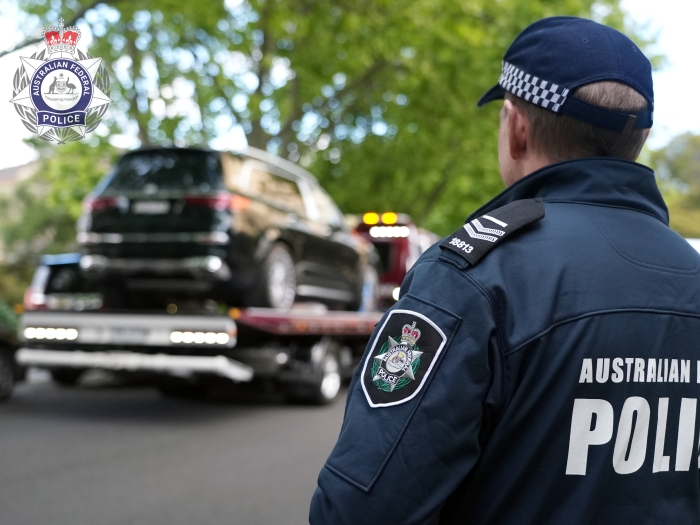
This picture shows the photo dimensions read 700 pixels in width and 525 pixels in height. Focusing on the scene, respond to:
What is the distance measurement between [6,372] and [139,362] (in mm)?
2096

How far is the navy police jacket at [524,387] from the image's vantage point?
129 cm

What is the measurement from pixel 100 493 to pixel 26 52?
3.88m

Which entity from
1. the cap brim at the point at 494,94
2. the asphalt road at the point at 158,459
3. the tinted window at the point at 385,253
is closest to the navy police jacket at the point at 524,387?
the cap brim at the point at 494,94

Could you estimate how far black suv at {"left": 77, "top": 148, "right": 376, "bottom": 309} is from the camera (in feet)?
26.1

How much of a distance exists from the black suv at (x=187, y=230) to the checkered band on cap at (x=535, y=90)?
255 inches

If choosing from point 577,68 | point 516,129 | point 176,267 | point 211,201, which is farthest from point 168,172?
point 577,68

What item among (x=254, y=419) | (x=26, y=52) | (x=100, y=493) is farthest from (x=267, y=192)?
(x=26, y=52)

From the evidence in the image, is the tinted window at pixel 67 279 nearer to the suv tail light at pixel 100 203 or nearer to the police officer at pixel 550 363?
the suv tail light at pixel 100 203

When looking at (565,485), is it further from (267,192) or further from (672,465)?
(267,192)

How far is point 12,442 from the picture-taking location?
6.75 meters

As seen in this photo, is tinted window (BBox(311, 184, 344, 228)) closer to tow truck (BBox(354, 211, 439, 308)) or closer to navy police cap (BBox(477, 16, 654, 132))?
tow truck (BBox(354, 211, 439, 308))

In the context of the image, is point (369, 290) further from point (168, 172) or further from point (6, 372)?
point (6, 372)

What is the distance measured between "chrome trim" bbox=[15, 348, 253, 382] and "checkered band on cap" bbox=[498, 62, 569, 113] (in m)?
6.24

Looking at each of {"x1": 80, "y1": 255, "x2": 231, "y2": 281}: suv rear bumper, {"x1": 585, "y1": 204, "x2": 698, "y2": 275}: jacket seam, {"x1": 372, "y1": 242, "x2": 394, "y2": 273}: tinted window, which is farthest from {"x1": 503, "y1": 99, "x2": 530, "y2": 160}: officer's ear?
{"x1": 372, "y1": 242, "x2": 394, "y2": 273}: tinted window
